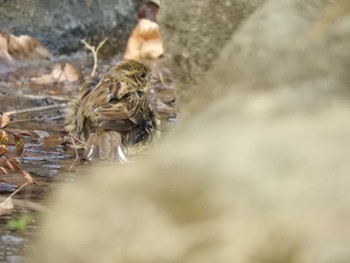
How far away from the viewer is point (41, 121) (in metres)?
5.86

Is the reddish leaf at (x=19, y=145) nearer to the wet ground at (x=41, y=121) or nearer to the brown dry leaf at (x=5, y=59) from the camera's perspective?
the wet ground at (x=41, y=121)

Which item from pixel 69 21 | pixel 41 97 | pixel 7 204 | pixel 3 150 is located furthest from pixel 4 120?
pixel 69 21

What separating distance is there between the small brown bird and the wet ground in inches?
4.5

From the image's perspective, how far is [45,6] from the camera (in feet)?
28.8

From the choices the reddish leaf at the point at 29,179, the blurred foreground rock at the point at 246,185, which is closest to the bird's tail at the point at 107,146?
the reddish leaf at the point at 29,179

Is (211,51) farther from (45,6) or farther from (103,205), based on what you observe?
(45,6)

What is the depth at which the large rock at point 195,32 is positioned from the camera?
336cm

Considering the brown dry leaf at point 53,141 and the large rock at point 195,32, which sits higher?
the large rock at point 195,32

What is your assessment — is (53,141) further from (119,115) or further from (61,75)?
(61,75)

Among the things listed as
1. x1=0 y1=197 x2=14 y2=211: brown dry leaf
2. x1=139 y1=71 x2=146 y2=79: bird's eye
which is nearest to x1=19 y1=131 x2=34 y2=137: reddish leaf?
x1=139 y1=71 x2=146 y2=79: bird's eye

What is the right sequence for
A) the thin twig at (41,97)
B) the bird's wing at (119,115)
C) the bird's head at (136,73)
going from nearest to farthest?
the bird's wing at (119,115) < the bird's head at (136,73) < the thin twig at (41,97)

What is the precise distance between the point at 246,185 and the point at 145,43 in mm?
7203

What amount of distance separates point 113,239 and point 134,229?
0.16ft

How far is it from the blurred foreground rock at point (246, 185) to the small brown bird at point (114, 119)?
3031mm
